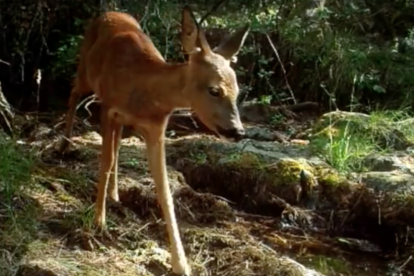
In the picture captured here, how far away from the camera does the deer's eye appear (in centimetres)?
443

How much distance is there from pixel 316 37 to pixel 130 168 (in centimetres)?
370

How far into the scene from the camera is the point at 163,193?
499 centimetres

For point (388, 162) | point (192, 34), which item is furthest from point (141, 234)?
point (388, 162)

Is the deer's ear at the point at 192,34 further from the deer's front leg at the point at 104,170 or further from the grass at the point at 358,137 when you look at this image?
the grass at the point at 358,137

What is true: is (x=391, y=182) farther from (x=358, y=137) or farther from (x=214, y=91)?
(x=214, y=91)

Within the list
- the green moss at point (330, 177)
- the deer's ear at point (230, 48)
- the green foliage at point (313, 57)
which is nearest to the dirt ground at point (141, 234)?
the green moss at point (330, 177)

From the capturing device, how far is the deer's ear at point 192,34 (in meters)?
4.54

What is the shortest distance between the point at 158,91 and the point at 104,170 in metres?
0.68

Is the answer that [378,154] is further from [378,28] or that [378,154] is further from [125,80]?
[378,28]

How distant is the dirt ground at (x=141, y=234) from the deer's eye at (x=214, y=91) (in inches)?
44.7

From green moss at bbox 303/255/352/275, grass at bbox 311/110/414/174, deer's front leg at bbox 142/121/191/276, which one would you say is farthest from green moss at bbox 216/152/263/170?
deer's front leg at bbox 142/121/191/276

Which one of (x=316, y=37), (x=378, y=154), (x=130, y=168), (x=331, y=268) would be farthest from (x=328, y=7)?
(x=331, y=268)

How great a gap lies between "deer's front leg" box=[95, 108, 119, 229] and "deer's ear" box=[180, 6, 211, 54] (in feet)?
2.74

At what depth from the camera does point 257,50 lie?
911 centimetres
